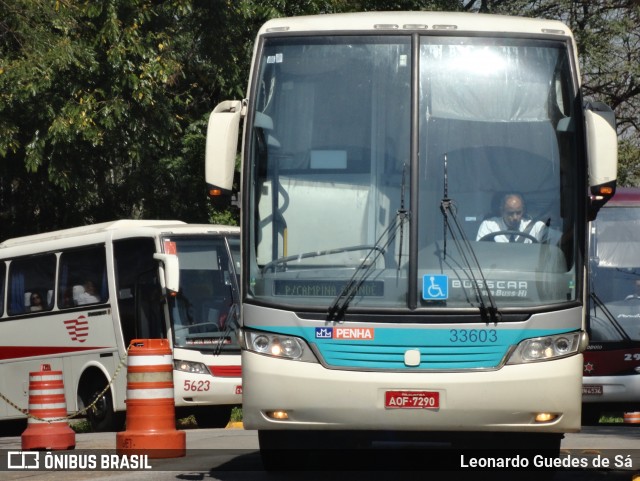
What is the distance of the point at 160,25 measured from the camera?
22172 millimetres

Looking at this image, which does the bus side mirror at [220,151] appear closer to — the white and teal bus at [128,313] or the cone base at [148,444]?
the cone base at [148,444]

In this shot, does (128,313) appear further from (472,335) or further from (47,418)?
(472,335)

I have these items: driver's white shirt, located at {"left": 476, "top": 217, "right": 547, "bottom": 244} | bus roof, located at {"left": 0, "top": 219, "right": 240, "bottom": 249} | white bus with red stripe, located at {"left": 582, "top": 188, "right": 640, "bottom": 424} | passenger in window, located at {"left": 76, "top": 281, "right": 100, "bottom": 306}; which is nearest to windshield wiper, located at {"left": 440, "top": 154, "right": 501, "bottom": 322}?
driver's white shirt, located at {"left": 476, "top": 217, "right": 547, "bottom": 244}

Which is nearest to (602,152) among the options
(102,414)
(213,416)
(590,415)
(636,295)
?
(636,295)

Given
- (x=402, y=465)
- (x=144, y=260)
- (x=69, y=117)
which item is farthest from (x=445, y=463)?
(x=69, y=117)

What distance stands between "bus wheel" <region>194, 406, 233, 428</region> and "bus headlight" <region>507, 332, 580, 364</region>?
438 inches

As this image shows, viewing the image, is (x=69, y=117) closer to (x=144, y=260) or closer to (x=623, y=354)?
(x=144, y=260)

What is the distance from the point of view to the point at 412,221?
30.3 ft

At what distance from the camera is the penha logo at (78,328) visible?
19.1 meters

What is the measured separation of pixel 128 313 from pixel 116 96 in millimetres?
4311

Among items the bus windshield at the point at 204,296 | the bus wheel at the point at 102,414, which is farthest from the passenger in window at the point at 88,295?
the bus windshield at the point at 204,296

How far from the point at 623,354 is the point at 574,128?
34.6ft

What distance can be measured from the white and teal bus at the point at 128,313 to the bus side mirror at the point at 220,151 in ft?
25.8

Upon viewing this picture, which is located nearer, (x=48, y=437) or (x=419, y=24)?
(x=419, y=24)
